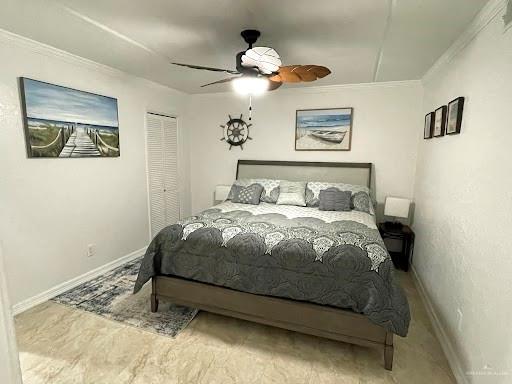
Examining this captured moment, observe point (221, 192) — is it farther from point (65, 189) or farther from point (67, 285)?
point (67, 285)

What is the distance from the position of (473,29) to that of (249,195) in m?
2.61

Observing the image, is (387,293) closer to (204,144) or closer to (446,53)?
(446,53)

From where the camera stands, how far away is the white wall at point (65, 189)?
231 cm

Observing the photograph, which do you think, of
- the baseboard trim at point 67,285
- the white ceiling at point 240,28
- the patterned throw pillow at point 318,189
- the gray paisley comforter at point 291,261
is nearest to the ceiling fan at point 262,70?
the white ceiling at point 240,28

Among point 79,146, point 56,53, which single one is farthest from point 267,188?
point 56,53

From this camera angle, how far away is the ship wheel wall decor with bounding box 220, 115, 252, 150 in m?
4.33

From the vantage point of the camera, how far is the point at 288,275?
80.3 inches

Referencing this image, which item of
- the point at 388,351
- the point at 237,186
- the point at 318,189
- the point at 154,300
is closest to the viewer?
the point at 388,351

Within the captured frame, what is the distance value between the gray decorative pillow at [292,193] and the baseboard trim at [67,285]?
212 centimetres

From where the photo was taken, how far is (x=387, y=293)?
1839mm

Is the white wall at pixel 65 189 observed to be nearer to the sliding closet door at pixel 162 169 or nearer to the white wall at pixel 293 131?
the sliding closet door at pixel 162 169

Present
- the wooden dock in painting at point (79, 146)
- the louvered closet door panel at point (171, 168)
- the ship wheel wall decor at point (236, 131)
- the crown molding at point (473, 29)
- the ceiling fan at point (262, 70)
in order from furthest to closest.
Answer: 1. the ship wheel wall decor at point (236, 131)
2. the louvered closet door panel at point (171, 168)
3. the wooden dock in painting at point (79, 146)
4. the ceiling fan at point (262, 70)
5. the crown molding at point (473, 29)

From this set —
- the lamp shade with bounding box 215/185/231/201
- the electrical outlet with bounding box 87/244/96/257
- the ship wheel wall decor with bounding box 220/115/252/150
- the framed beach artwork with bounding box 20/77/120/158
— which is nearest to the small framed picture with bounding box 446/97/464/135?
the ship wheel wall decor with bounding box 220/115/252/150

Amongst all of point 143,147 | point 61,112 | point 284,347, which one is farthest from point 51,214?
point 284,347
